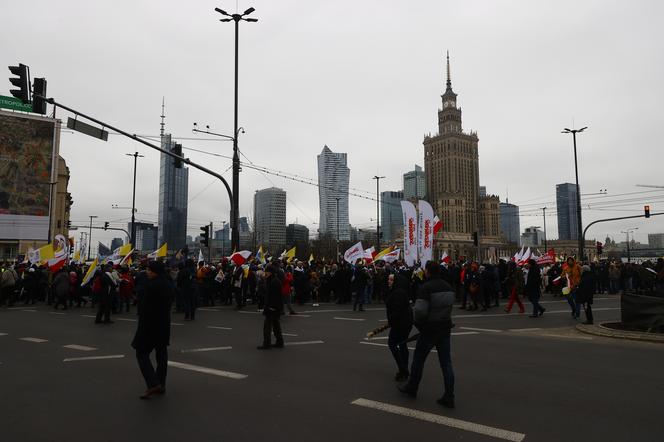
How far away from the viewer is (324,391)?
6.36 m

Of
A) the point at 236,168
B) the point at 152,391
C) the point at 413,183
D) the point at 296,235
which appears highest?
the point at 413,183

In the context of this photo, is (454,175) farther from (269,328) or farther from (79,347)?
(79,347)

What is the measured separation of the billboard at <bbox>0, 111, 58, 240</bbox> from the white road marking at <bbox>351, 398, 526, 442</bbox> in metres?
69.5

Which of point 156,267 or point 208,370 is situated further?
point 208,370

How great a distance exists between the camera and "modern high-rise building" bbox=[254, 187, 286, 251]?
206ft

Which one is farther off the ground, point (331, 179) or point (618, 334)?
point (331, 179)

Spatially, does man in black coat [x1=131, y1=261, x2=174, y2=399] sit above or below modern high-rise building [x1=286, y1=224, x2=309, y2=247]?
below

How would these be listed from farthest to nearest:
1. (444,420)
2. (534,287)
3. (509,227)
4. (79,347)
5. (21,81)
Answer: (509,227) → (534,287) → (21,81) → (79,347) → (444,420)

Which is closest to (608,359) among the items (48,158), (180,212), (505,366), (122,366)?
(505,366)

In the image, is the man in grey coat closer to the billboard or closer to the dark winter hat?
→ the dark winter hat

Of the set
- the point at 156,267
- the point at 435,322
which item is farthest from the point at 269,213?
the point at 435,322

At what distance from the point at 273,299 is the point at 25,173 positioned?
6777 centimetres

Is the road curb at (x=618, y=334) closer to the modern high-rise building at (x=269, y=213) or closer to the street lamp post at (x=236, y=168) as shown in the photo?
the street lamp post at (x=236, y=168)

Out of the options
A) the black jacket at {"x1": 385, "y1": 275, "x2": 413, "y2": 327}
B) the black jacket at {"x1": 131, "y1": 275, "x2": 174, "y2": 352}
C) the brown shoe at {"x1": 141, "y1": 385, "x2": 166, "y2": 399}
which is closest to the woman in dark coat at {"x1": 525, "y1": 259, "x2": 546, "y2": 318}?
the black jacket at {"x1": 385, "y1": 275, "x2": 413, "y2": 327}
